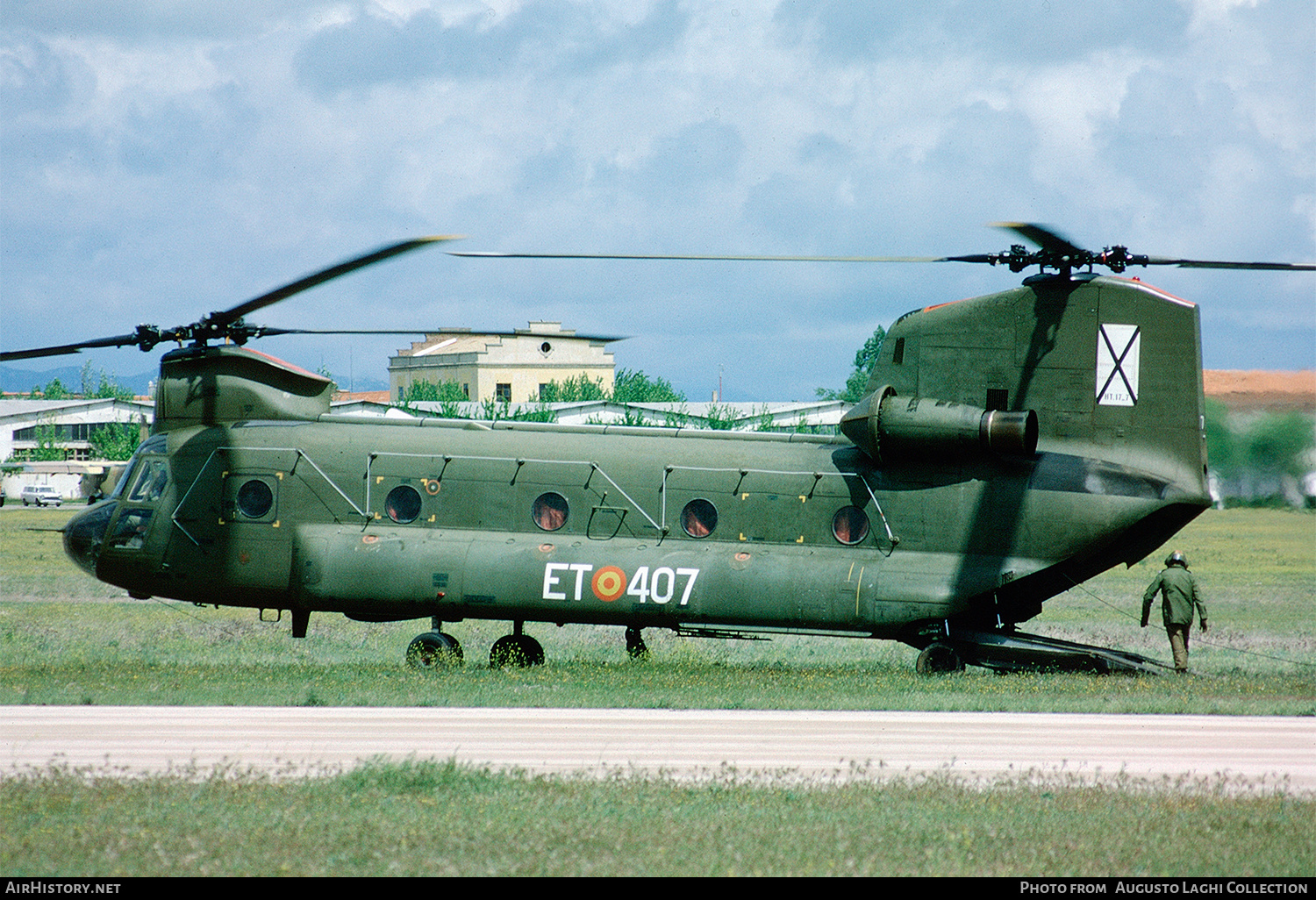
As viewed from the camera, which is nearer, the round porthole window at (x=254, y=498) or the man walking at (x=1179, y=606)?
the man walking at (x=1179, y=606)

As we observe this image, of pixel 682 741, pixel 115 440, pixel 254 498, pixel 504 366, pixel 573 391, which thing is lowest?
pixel 682 741

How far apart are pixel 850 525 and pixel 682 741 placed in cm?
659

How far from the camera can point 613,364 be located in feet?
436

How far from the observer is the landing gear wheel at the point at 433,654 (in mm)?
20172

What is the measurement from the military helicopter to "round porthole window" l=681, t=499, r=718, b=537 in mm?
42

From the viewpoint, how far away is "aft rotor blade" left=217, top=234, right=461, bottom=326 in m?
17.0

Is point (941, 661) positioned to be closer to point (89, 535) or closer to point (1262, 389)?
point (1262, 389)

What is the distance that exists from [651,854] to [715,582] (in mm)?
10119

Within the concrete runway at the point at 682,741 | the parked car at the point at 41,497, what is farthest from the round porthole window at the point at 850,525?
the parked car at the point at 41,497

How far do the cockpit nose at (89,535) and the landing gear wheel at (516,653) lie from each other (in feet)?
21.3

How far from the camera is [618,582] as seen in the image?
19578 mm

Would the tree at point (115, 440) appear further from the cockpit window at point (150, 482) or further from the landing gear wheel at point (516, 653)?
the landing gear wheel at point (516, 653)

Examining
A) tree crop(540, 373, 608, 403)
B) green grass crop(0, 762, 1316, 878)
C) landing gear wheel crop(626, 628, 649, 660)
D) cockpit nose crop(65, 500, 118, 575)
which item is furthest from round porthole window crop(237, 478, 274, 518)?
tree crop(540, 373, 608, 403)
